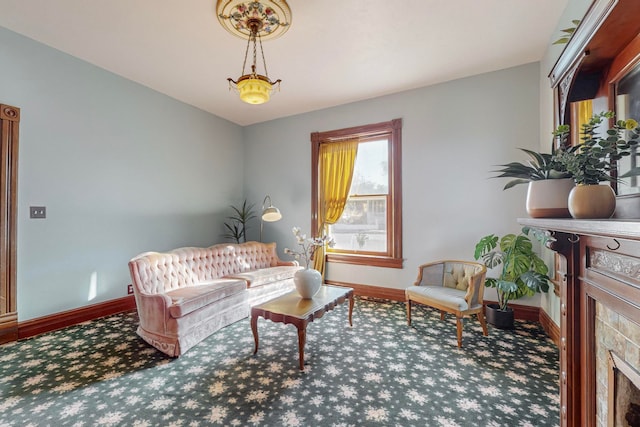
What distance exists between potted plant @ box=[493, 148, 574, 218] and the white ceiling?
70.6 inches

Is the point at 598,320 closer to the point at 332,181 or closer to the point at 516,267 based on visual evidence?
the point at 516,267

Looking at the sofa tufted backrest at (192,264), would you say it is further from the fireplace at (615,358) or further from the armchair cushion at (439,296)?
the fireplace at (615,358)

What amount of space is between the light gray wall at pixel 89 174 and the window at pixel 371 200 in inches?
89.5

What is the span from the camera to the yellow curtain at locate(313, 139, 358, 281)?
4.39 m

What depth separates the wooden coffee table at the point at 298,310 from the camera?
221cm

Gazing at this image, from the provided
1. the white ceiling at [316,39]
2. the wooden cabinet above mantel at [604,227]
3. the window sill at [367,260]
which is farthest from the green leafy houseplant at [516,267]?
the white ceiling at [316,39]

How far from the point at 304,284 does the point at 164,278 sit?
168 centimetres

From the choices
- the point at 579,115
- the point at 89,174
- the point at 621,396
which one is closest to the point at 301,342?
the point at 621,396

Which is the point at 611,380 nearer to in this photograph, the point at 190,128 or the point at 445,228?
the point at 445,228

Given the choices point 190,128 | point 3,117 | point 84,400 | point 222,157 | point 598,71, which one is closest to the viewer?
point 598,71

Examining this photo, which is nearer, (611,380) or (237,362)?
(611,380)

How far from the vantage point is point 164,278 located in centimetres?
304

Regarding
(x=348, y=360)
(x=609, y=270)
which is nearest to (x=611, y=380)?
(x=609, y=270)

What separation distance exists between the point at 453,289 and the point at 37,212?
15.5ft
